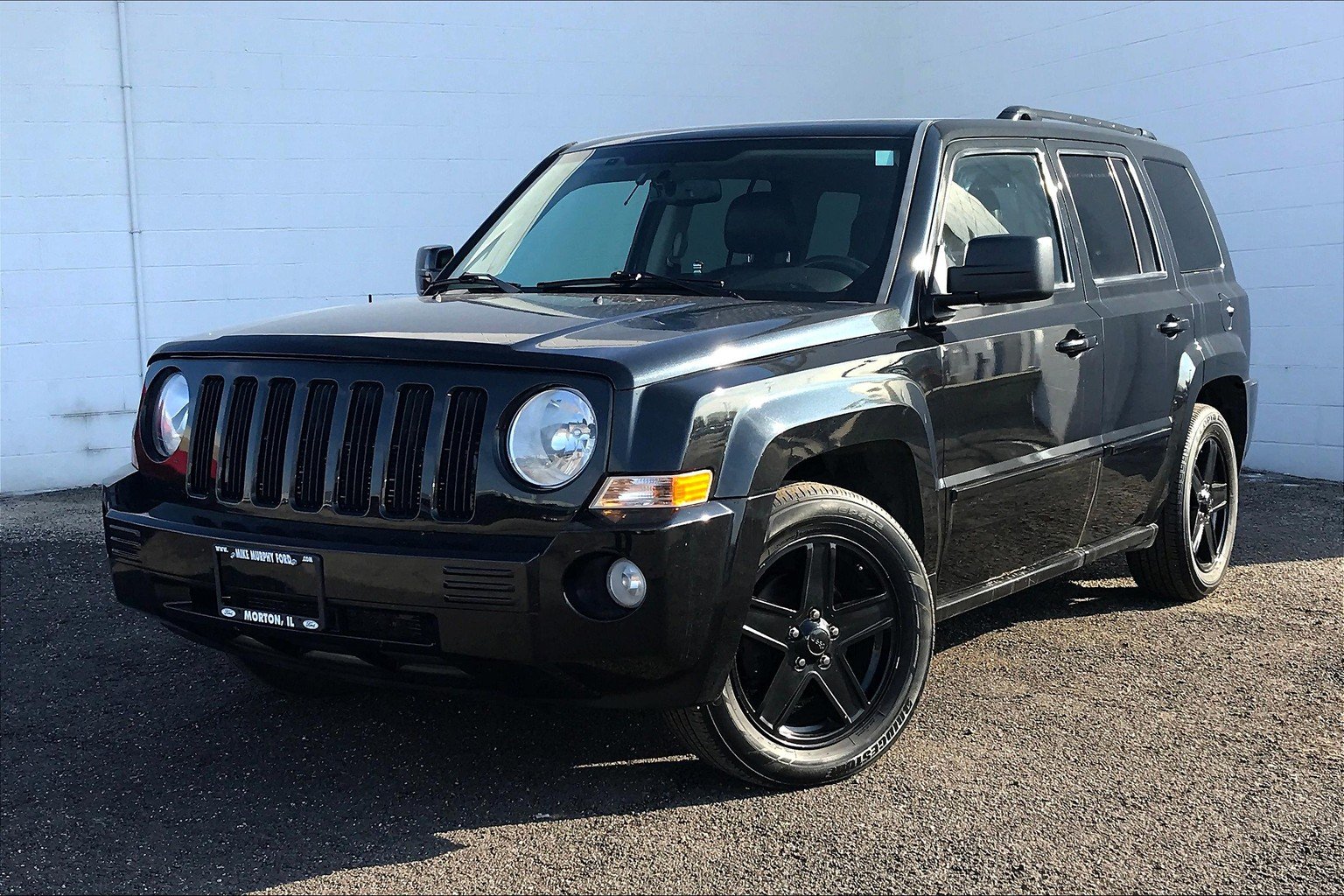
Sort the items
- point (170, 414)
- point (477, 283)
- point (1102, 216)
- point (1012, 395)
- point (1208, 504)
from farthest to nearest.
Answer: point (1208, 504), point (1102, 216), point (477, 283), point (1012, 395), point (170, 414)

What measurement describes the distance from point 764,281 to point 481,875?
6.46 feet

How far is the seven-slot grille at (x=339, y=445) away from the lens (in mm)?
3422

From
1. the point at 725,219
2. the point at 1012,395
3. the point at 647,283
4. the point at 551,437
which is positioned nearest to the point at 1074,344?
the point at 1012,395

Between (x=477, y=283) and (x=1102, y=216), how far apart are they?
2361 mm

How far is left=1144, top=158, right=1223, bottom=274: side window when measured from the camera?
5906 mm

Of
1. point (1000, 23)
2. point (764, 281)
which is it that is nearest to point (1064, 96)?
point (1000, 23)

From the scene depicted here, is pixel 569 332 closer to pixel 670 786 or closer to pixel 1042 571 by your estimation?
pixel 670 786

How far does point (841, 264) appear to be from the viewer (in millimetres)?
4316

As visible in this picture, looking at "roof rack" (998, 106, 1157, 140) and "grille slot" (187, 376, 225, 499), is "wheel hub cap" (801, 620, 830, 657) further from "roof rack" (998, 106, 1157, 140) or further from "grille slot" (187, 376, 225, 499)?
"roof rack" (998, 106, 1157, 140)

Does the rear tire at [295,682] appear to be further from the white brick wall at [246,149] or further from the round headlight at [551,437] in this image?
the white brick wall at [246,149]

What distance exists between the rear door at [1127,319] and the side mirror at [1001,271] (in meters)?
0.89

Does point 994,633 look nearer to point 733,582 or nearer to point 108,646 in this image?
point 733,582

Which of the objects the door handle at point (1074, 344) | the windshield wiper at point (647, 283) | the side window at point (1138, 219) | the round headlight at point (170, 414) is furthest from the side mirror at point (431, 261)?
the side window at point (1138, 219)

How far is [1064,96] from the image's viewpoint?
1065cm
